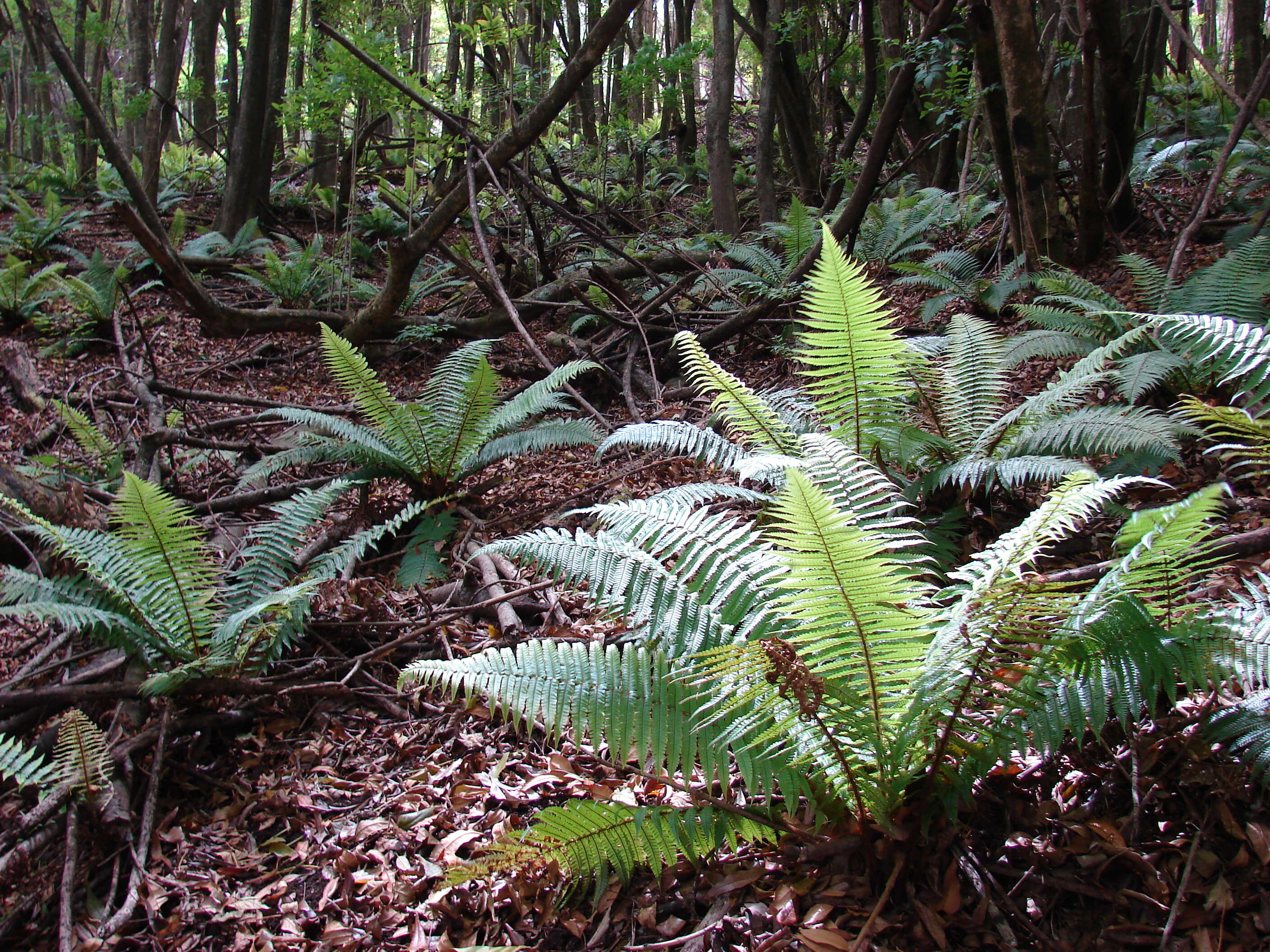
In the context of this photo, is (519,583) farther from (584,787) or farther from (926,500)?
(926,500)

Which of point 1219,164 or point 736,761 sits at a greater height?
point 1219,164

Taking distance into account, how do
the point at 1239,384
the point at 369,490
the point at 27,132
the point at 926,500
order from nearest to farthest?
the point at 926,500 → the point at 1239,384 → the point at 369,490 → the point at 27,132

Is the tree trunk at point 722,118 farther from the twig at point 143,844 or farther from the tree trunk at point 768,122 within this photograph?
the twig at point 143,844

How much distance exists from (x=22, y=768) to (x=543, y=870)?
143 cm

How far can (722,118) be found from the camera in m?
7.18

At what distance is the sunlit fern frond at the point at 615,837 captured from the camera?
4.52 ft

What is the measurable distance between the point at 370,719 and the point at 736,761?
1.40m

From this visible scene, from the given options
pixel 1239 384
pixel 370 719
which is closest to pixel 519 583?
pixel 370 719

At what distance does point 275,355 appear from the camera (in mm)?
6031

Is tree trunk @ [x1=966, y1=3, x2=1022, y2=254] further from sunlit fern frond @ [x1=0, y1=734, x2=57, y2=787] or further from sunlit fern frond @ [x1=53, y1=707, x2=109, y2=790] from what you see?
sunlit fern frond @ [x1=0, y1=734, x2=57, y2=787]

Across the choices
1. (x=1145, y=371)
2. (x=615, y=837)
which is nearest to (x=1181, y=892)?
(x=615, y=837)

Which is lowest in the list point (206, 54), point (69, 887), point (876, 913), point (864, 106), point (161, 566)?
point (69, 887)

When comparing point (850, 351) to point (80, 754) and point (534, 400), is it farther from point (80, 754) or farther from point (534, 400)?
point (80, 754)

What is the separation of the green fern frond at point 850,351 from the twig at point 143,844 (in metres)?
2.01
